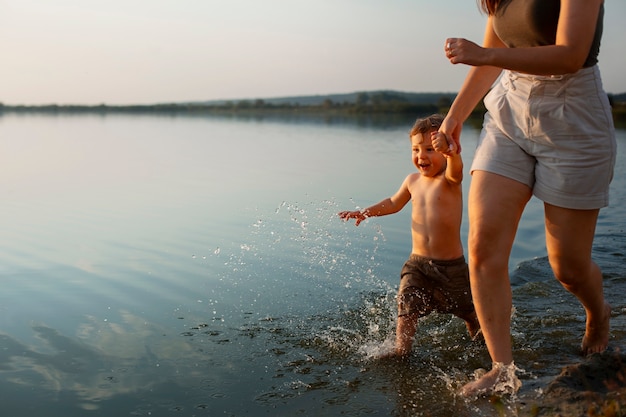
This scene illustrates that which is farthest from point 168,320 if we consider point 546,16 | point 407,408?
point 546,16

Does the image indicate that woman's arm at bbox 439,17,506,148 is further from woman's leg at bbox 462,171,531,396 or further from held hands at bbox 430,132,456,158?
woman's leg at bbox 462,171,531,396

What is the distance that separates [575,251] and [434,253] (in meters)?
1.29

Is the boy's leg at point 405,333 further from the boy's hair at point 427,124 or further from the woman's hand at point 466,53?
the woman's hand at point 466,53

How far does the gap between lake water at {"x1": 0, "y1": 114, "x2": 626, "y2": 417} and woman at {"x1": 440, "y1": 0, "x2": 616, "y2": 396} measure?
0.63 metres

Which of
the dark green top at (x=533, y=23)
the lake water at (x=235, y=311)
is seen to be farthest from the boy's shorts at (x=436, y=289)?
the dark green top at (x=533, y=23)

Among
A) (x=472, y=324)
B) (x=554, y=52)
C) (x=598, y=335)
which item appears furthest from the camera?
(x=472, y=324)

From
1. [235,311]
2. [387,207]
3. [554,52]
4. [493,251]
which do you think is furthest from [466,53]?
[235,311]

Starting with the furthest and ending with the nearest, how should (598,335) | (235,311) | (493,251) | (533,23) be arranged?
(235,311)
(598,335)
(493,251)
(533,23)

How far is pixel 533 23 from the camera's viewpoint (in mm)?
3602

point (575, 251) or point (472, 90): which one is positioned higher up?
point (472, 90)

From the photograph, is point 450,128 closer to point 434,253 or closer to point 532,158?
point 532,158

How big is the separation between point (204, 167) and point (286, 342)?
13.1 meters

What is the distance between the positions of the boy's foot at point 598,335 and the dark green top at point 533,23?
1614 mm

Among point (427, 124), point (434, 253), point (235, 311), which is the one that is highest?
point (427, 124)
